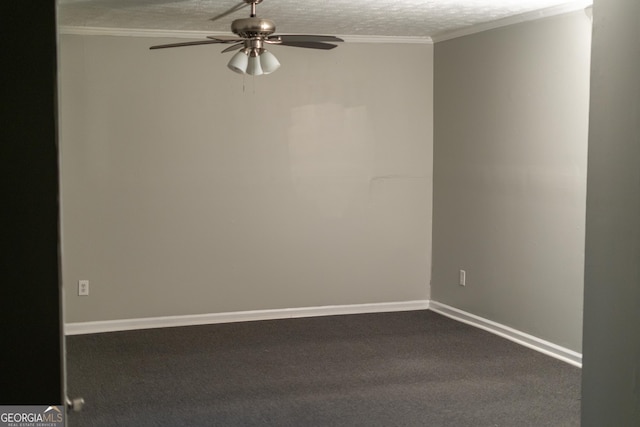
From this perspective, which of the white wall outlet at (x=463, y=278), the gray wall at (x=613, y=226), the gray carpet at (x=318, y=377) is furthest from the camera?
the white wall outlet at (x=463, y=278)

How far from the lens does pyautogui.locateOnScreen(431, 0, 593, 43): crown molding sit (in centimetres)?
492

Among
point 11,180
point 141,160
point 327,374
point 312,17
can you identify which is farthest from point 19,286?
point 141,160

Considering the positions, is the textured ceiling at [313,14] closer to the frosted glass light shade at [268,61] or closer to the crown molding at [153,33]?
the crown molding at [153,33]

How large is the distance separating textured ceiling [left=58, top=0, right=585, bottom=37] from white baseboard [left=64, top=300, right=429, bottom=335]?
7.32ft

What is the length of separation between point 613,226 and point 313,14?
Answer: 11.0 feet

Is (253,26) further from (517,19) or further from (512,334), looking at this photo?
(512,334)

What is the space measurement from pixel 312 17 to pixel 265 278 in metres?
2.17

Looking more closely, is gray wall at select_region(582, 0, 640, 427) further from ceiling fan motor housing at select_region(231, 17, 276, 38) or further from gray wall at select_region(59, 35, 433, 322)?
gray wall at select_region(59, 35, 433, 322)

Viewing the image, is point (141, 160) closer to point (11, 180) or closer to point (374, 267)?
point (374, 267)

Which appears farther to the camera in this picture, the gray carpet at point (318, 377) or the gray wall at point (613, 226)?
the gray carpet at point (318, 377)

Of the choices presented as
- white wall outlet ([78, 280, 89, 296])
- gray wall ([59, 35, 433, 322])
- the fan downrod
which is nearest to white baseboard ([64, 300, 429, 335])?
gray wall ([59, 35, 433, 322])

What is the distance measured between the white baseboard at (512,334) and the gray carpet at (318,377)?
0.08m

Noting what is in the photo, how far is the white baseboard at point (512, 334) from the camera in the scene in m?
5.12

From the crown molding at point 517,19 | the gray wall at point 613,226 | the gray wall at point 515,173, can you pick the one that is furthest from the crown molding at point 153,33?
the gray wall at point 613,226
